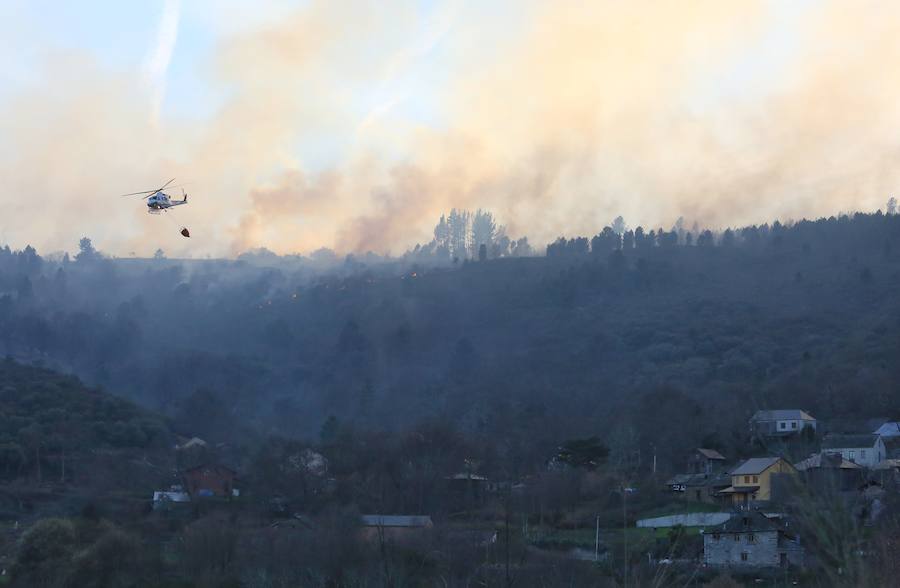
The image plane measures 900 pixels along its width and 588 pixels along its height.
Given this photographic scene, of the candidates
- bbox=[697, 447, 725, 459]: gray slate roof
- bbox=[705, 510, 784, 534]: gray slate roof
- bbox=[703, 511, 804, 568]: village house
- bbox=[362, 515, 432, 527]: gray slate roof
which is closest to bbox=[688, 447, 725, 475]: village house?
bbox=[697, 447, 725, 459]: gray slate roof

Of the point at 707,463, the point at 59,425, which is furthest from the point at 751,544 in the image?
the point at 59,425

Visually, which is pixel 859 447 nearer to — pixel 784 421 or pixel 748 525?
pixel 784 421

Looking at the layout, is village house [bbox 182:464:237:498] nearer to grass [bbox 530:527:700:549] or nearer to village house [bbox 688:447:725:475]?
grass [bbox 530:527:700:549]

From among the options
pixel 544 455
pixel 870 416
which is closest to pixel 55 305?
pixel 544 455

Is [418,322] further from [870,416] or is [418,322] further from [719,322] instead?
[870,416]

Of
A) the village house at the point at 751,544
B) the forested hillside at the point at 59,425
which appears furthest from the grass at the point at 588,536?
the forested hillside at the point at 59,425

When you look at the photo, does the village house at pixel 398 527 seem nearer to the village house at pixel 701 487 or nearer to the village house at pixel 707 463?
the village house at pixel 701 487
